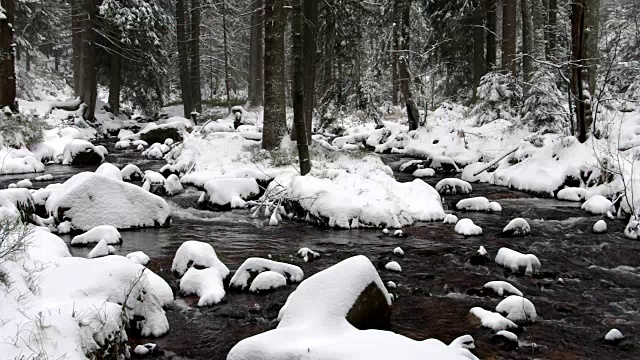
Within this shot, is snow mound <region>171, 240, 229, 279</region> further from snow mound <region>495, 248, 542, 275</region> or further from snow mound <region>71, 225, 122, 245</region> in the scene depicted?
snow mound <region>495, 248, 542, 275</region>

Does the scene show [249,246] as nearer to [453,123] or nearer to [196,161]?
[196,161]

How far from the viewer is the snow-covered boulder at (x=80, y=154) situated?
16016mm

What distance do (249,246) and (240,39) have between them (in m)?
36.3

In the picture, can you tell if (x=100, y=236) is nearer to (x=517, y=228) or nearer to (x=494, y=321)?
(x=494, y=321)

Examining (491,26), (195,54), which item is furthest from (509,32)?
(195,54)

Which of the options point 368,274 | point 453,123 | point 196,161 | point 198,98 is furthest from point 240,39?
point 368,274

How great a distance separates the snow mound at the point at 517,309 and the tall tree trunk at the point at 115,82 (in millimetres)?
22857

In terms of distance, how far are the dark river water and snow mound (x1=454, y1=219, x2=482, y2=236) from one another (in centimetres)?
12

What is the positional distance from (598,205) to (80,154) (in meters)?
14.1

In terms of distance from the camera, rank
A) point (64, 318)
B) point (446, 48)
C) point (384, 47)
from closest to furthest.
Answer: point (64, 318) → point (446, 48) → point (384, 47)

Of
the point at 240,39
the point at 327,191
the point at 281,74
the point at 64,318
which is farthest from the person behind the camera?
the point at 240,39

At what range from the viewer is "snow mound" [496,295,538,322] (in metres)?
5.62

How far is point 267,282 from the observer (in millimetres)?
6383

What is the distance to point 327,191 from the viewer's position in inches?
392
